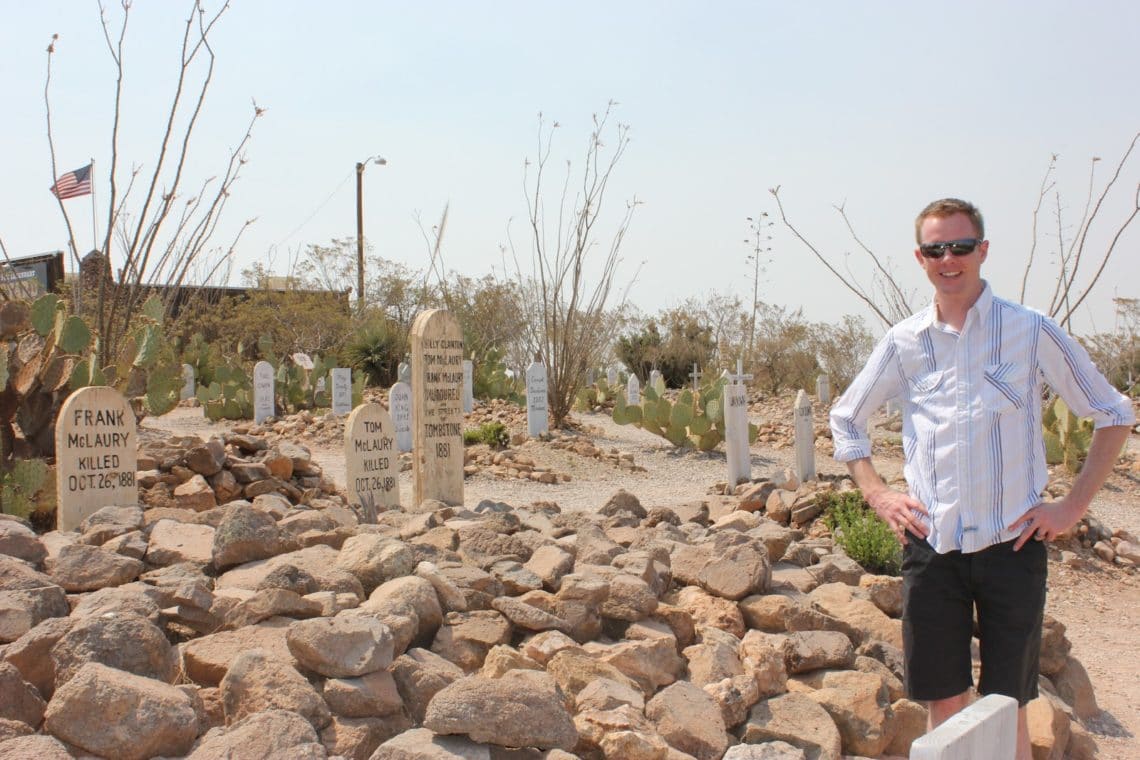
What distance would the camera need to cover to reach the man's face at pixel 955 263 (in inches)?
106

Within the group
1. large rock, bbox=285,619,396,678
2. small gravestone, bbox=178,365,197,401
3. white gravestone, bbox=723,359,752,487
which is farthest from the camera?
small gravestone, bbox=178,365,197,401

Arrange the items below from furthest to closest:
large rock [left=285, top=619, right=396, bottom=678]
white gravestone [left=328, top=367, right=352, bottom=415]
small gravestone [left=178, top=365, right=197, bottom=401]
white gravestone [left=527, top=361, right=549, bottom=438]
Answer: small gravestone [left=178, top=365, right=197, bottom=401] → white gravestone [left=328, top=367, right=352, bottom=415] → white gravestone [left=527, top=361, right=549, bottom=438] → large rock [left=285, top=619, right=396, bottom=678]

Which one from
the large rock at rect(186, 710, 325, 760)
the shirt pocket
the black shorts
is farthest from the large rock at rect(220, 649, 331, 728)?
the shirt pocket

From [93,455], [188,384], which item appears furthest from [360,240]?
[93,455]

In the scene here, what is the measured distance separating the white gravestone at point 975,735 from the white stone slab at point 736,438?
8.13 meters

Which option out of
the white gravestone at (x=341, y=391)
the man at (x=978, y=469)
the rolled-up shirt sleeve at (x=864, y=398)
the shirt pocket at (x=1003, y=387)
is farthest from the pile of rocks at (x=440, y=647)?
the white gravestone at (x=341, y=391)

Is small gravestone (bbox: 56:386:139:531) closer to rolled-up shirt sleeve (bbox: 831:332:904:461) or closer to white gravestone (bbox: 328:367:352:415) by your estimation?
rolled-up shirt sleeve (bbox: 831:332:904:461)

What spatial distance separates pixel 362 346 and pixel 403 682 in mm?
19246

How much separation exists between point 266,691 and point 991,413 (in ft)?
6.87

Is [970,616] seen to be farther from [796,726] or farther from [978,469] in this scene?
[796,726]

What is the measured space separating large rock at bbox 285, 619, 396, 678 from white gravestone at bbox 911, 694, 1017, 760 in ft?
6.35

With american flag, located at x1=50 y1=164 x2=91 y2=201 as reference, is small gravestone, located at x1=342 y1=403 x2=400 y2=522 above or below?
below

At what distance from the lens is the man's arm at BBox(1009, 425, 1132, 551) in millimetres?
2572

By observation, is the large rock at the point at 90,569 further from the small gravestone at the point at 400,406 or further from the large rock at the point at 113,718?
the small gravestone at the point at 400,406
